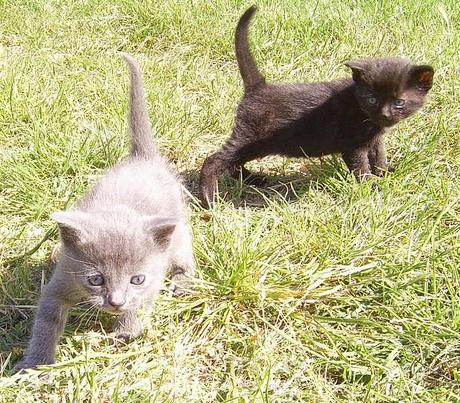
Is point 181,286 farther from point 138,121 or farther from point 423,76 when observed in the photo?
point 423,76

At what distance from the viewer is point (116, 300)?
232 cm

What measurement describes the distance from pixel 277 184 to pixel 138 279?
1704mm

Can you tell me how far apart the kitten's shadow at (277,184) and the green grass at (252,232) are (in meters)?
0.01

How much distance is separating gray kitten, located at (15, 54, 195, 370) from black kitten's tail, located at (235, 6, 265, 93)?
3.61 ft

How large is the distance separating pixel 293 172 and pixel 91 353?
2.05 meters

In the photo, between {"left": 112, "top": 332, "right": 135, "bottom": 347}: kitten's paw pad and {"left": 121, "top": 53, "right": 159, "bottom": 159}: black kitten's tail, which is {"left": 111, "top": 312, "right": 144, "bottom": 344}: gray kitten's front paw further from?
{"left": 121, "top": 53, "right": 159, "bottom": 159}: black kitten's tail

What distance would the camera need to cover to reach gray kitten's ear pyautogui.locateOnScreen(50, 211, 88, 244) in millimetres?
2268

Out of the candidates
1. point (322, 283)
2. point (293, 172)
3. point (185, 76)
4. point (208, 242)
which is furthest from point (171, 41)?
point (322, 283)

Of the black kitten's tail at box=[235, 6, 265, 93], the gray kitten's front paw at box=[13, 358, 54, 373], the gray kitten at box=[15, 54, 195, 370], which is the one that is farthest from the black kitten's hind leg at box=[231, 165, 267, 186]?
the gray kitten's front paw at box=[13, 358, 54, 373]

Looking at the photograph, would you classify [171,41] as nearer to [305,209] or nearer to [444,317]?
[305,209]

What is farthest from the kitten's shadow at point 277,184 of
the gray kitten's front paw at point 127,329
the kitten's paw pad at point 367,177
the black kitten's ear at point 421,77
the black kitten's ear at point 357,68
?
the gray kitten's front paw at point 127,329

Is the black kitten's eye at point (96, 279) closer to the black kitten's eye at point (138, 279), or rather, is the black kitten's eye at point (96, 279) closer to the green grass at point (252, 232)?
the black kitten's eye at point (138, 279)

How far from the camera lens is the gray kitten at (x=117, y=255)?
2.35 m

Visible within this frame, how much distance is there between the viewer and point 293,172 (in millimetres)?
4117
